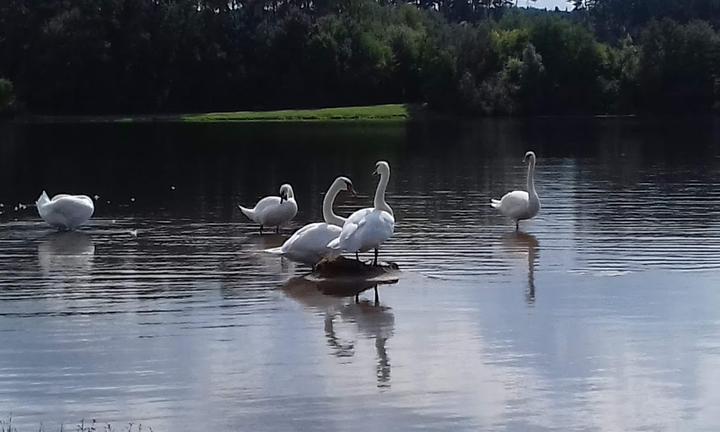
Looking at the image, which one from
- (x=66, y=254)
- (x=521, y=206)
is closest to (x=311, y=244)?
(x=66, y=254)

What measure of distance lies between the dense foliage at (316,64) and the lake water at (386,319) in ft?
193

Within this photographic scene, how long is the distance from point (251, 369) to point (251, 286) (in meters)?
4.50

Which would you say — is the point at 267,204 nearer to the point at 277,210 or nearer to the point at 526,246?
the point at 277,210

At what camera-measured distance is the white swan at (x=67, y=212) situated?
71.2 ft

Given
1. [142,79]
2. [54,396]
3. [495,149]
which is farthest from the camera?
[142,79]

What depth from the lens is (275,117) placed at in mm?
83062

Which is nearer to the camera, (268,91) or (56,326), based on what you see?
(56,326)

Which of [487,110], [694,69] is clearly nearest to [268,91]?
[487,110]

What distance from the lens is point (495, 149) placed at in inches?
1860

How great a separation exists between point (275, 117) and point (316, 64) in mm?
10483

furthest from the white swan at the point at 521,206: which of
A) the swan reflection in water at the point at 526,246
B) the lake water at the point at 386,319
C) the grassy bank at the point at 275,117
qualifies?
the grassy bank at the point at 275,117

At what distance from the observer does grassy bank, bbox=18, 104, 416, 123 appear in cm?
8188

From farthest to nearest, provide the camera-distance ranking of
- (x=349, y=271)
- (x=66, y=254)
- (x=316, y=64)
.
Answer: (x=316, y=64) < (x=66, y=254) < (x=349, y=271)

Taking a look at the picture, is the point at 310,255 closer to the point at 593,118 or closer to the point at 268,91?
the point at 593,118
